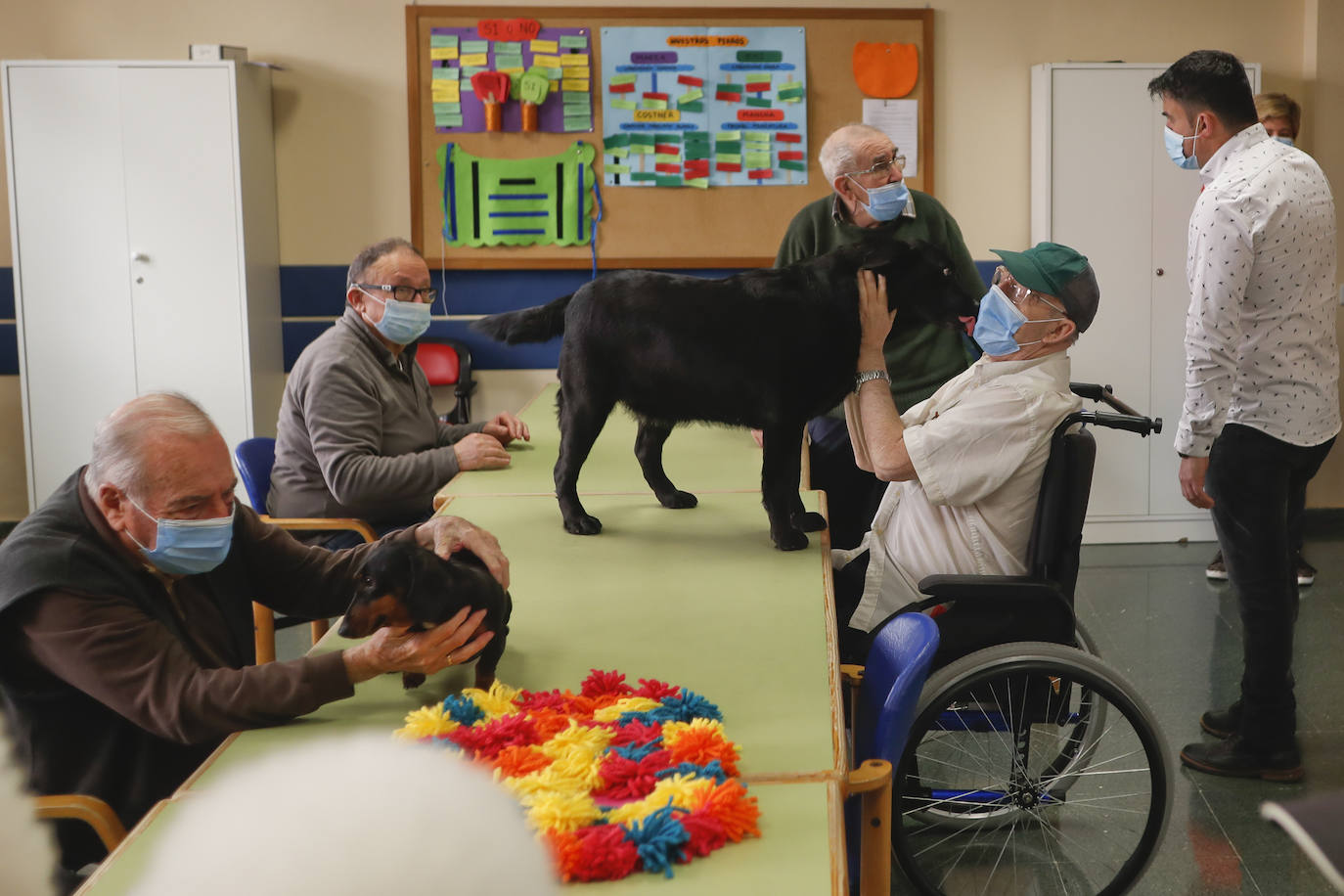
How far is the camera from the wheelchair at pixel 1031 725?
6.09ft

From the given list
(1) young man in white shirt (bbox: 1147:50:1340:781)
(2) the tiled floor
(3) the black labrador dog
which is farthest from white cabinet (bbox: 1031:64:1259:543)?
(3) the black labrador dog

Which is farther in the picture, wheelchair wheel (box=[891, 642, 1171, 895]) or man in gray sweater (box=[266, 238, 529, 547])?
man in gray sweater (box=[266, 238, 529, 547])

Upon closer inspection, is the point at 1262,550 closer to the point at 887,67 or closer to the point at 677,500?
the point at 677,500

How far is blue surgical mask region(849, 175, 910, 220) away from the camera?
2.84 meters

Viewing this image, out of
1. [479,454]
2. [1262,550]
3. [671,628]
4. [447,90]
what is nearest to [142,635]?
[671,628]

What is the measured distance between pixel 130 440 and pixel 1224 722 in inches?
108

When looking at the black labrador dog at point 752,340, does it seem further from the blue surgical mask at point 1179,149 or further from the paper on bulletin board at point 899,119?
the paper on bulletin board at point 899,119

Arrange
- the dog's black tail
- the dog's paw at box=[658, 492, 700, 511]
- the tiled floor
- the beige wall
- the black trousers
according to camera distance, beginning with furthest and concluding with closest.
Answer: the beige wall → the black trousers → the dog's paw at box=[658, 492, 700, 511] → the tiled floor → the dog's black tail

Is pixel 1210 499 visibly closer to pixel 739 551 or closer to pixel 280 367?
pixel 739 551

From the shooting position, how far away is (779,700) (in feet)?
4.79

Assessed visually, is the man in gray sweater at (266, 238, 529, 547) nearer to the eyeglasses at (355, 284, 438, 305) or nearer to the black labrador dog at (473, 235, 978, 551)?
the eyeglasses at (355, 284, 438, 305)

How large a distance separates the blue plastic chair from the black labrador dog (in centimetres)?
51

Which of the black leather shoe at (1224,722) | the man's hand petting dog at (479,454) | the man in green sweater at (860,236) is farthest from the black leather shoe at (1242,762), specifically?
the man's hand petting dog at (479,454)

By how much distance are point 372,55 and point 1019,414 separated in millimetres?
3997
